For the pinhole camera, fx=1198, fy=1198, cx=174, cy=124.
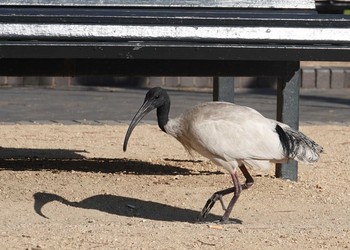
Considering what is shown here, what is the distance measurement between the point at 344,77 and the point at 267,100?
172 centimetres

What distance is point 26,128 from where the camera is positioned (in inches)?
444

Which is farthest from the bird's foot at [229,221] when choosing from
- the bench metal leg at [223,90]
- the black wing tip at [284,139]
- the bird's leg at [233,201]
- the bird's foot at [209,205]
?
the bench metal leg at [223,90]

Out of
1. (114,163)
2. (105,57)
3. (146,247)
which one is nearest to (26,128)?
(114,163)

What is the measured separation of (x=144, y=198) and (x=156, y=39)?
111cm

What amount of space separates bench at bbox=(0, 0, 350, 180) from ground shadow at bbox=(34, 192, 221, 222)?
2.93ft

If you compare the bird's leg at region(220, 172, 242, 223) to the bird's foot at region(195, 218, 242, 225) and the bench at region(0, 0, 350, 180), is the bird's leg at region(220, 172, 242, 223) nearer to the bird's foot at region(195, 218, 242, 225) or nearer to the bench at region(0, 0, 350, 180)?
the bird's foot at region(195, 218, 242, 225)

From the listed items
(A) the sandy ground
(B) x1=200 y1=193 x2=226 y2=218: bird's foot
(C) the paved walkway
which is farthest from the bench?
(C) the paved walkway

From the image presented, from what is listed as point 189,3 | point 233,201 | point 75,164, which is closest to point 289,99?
point 189,3

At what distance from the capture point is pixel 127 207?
25.7 feet

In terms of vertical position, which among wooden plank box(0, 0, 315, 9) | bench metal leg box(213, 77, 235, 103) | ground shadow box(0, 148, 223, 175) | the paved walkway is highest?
wooden plank box(0, 0, 315, 9)

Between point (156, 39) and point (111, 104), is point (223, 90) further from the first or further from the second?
point (111, 104)

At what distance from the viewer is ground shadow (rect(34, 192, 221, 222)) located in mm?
7652

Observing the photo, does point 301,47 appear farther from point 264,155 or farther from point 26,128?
point 26,128

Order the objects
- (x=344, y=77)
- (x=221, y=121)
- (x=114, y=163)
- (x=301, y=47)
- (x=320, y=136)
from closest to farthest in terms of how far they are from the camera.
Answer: (x=221, y=121) < (x=301, y=47) < (x=114, y=163) < (x=320, y=136) < (x=344, y=77)
